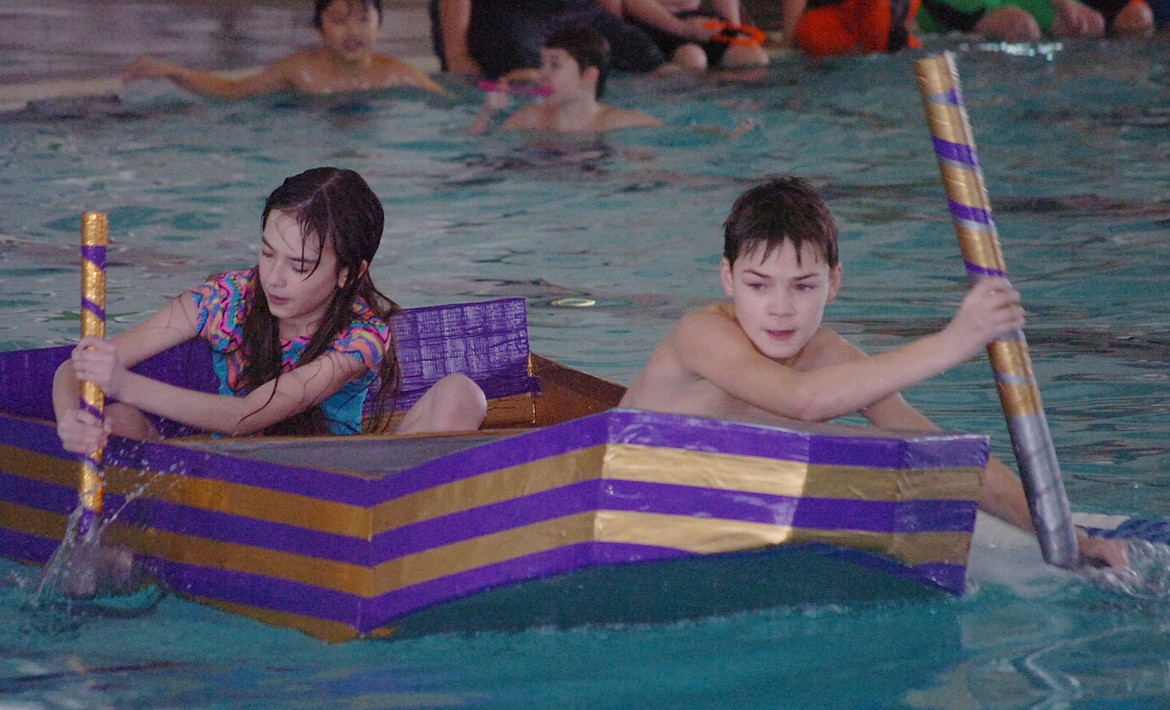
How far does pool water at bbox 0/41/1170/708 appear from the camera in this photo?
2539 mm

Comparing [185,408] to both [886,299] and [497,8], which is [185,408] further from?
[497,8]

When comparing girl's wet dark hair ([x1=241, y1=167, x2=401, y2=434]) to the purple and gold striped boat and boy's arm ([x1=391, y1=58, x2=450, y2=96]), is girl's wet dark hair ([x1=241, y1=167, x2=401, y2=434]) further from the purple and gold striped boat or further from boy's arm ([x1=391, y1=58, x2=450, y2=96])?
boy's arm ([x1=391, y1=58, x2=450, y2=96])

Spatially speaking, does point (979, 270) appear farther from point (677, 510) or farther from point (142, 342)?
point (142, 342)

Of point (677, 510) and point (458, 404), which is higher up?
point (677, 510)

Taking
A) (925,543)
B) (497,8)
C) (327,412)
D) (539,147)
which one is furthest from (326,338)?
(497,8)

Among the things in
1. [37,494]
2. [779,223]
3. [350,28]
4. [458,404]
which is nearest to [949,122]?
[779,223]

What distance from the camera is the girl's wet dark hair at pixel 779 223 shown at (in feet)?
9.34

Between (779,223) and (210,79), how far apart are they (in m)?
7.02

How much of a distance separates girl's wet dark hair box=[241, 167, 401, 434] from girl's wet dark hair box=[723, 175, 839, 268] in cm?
79

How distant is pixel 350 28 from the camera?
30.7ft

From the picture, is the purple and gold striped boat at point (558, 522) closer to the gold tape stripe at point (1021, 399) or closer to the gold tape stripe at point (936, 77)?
the gold tape stripe at point (1021, 399)

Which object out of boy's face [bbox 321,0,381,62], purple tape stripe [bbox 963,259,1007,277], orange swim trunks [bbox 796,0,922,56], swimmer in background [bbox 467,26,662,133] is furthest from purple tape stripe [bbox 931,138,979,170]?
orange swim trunks [bbox 796,0,922,56]

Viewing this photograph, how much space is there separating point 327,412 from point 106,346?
630 mm

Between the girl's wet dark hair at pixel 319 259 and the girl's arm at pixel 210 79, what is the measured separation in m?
6.14
